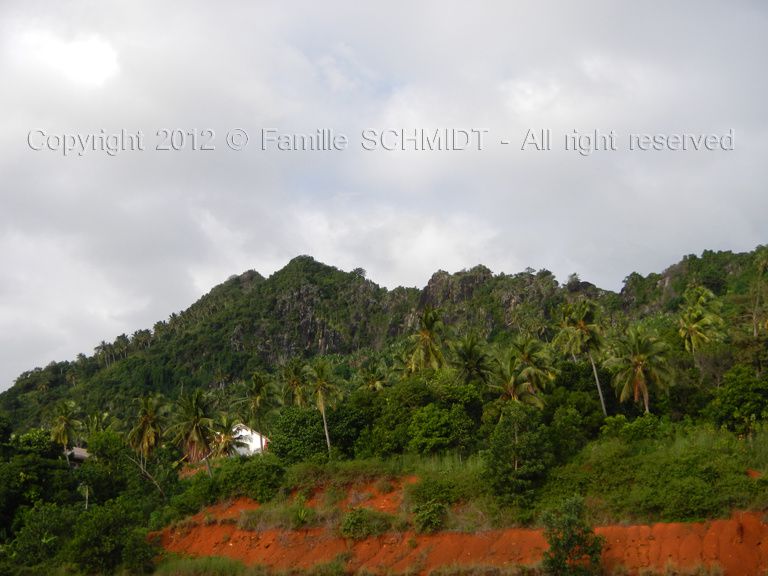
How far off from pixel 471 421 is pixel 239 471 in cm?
1685

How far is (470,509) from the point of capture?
41.1 meters

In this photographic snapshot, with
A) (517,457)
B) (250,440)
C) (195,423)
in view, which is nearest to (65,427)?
(250,440)

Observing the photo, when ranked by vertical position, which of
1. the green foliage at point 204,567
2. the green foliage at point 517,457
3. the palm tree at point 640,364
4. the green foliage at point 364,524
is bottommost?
the green foliage at point 204,567

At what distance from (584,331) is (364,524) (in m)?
26.5

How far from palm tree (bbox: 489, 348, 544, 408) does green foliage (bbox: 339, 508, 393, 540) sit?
51.4 feet

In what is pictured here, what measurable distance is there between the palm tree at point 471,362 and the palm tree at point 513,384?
239cm

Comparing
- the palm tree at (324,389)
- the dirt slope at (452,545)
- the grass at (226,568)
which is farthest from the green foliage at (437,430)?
the grass at (226,568)

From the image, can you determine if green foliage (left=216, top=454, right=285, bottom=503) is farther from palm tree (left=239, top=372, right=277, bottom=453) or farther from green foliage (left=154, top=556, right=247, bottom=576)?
palm tree (left=239, top=372, right=277, bottom=453)

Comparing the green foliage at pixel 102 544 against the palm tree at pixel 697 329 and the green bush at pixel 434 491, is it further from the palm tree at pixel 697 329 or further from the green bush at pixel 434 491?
the palm tree at pixel 697 329

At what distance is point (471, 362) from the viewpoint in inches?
2376

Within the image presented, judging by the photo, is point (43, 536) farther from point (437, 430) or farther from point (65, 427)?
point (65, 427)

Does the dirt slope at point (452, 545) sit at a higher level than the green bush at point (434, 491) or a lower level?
lower

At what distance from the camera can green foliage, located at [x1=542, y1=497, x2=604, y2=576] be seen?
32.8 m

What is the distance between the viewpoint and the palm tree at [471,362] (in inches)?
2370
